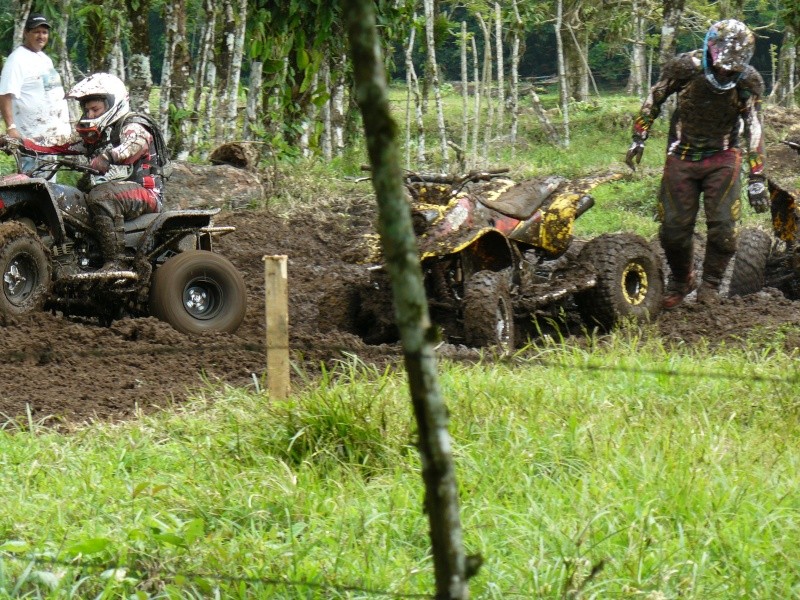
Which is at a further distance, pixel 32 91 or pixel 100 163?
pixel 32 91

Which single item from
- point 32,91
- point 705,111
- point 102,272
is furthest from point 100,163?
point 705,111

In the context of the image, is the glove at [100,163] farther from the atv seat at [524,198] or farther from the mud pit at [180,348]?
the atv seat at [524,198]

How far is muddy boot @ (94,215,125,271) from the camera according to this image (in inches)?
332

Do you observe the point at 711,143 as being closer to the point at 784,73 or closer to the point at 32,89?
the point at 32,89

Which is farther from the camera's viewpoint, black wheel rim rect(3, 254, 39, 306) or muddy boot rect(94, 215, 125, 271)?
muddy boot rect(94, 215, 125, 271)

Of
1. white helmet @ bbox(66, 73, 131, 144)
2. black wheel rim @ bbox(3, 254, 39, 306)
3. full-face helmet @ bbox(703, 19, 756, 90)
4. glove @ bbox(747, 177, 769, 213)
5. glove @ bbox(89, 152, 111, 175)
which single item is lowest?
black wheel rim @ bbox(3, 254, 39, 306)

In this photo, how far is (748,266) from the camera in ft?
31.9

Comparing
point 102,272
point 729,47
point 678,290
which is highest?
point 729,47

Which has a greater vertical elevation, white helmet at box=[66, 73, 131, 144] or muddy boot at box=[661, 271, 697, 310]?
white helmet at box=[66, 73, 131, 144]

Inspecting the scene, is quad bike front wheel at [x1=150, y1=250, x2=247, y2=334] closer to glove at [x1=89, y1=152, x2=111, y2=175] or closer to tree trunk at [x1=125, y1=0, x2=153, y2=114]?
glove at [x1=89, y1=152, x2=111, y2=175]

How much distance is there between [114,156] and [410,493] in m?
4.79

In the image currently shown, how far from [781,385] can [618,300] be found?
115 inches

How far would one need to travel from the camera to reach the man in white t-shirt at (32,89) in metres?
10.4

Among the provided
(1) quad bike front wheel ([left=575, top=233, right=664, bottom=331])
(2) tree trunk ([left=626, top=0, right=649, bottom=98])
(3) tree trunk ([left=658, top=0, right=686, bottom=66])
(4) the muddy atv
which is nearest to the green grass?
(4) the muddy atv
